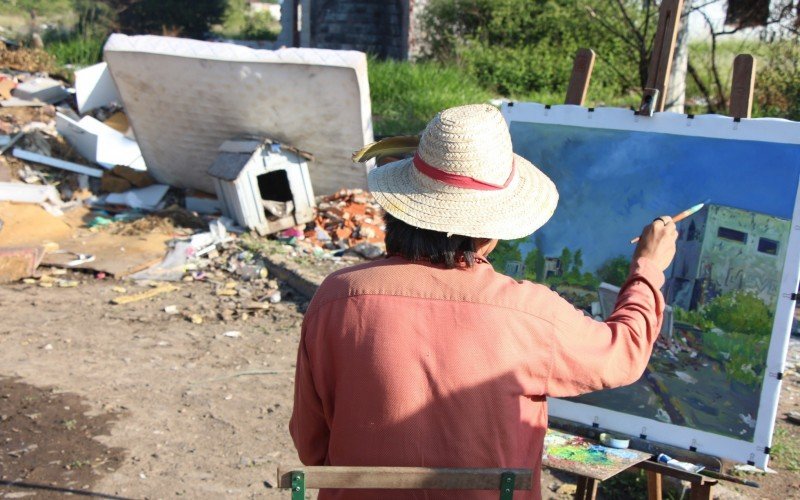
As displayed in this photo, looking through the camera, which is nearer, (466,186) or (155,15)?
(466,186)

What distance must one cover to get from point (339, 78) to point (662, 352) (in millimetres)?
4260

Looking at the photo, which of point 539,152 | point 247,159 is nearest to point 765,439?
point 539,152

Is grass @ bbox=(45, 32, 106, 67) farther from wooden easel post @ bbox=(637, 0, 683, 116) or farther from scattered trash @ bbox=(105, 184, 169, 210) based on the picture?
wooden easel post @ bbox=(637, 0, 683, 116)

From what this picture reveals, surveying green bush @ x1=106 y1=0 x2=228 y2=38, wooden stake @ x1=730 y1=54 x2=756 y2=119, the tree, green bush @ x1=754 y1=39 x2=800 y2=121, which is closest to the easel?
wooden stake @ x1=730 y1=54 x2=756 y2=119

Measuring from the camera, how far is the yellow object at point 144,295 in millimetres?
6254

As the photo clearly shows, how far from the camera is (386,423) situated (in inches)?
66.4

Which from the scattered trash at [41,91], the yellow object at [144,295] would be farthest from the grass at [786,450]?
the scattered trash at [41,91]

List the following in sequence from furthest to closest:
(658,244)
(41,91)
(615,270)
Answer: (41,91) < (615,270) < (658,244)

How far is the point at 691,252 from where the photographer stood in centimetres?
288

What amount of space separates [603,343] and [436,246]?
0.41m

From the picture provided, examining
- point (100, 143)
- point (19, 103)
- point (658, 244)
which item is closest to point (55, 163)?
point (100, 143)

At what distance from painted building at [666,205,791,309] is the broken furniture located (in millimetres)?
4866

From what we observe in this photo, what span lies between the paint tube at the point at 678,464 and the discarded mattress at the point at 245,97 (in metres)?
4.45

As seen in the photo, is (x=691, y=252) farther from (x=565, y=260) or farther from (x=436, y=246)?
(x=436, y=246)
